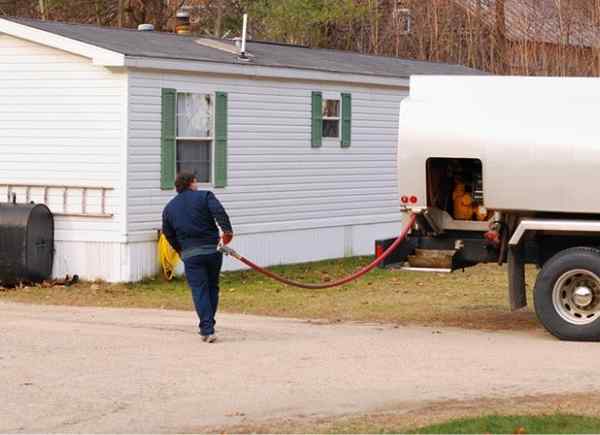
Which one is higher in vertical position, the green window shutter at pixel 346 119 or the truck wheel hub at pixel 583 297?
the green window shutter at pixel 346 119

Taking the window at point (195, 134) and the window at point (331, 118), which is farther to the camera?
the window at point (331, 118)

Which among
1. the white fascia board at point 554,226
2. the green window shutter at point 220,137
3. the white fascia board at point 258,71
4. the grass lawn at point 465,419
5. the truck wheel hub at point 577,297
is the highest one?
the white fascia board at point 258,71

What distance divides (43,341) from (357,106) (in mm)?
12338

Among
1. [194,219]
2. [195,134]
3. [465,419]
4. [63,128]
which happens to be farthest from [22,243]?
[465,419]

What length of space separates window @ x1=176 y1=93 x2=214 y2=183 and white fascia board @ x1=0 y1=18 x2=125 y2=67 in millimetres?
1619

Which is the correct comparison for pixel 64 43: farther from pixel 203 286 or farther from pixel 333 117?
pixel 203 286

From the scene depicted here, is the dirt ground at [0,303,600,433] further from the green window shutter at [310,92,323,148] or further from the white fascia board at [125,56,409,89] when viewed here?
the green window shutter at [310,92,323,148]

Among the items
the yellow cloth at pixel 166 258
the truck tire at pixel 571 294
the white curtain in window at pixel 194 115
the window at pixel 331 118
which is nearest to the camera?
the truck tire at pixel 571 294

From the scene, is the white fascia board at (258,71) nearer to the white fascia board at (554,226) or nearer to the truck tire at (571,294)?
the white fascia board at (554,226)

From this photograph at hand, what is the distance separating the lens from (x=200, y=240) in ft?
50.7

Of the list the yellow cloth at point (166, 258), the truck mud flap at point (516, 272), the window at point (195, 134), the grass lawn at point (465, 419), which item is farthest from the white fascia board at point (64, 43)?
the grass lawn at point (465, 419)

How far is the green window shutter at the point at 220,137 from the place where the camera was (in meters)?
23.2

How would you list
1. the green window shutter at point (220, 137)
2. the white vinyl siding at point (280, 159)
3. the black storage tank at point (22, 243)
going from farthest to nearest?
the green window shutter at point (220, 137)
the white vinyl siding at point (280, 159)
the black storage tank at point (22, 243)

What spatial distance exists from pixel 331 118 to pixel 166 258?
521 centimetres
